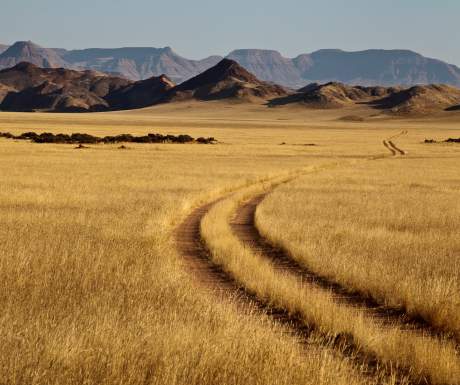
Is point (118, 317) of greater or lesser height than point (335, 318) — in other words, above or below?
above

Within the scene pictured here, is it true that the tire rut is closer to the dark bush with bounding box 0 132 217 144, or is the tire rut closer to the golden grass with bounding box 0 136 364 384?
the golden grass with bounding box 0 136 364 384

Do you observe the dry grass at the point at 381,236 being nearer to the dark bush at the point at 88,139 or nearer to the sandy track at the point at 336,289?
the sandy track at the point at 336,289

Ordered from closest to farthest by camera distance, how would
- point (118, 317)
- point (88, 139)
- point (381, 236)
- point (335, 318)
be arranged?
point (118, 317), point (335, 318), point (381, 236), point (88, 139)

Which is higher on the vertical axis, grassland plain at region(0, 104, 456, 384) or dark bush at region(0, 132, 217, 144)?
grassland plain at region(0, 104, 456, 384)

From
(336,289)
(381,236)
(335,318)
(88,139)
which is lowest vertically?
(88,139)

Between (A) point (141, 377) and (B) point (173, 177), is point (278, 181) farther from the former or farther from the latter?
(A) point (141, 377)

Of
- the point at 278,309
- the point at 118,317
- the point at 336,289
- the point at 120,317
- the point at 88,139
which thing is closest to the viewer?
the point at 118,317

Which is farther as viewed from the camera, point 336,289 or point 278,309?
point 336,289

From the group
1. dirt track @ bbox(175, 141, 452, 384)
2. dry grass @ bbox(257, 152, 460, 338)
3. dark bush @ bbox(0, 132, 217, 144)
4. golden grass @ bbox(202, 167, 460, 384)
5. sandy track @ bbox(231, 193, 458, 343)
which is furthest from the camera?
dark bush @ bbox(0, 132, 217, 144)

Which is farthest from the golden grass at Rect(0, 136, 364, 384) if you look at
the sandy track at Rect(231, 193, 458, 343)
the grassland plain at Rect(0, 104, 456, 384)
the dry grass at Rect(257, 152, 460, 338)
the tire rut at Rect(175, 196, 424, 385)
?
the dry grass at Rect(257, 152, 460, 338)

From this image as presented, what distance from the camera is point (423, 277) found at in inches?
468

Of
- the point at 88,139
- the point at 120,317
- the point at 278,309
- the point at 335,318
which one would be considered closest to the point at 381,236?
the point at 278,309

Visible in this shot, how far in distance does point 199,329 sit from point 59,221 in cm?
1124

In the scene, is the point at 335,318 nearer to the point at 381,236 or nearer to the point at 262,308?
the point at 262,308
